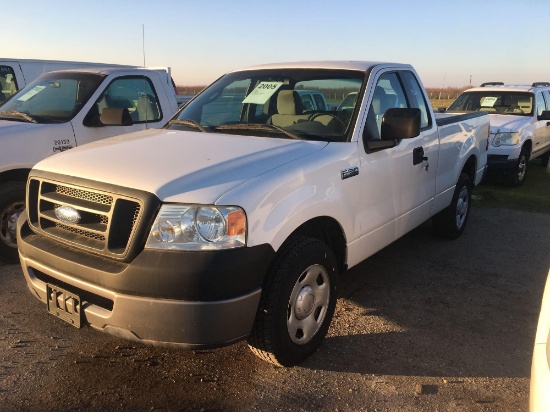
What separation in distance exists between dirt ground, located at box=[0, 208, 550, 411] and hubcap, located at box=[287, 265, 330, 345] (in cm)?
24

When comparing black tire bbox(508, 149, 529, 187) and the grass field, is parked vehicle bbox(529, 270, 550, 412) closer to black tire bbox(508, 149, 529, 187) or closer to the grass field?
the grass field

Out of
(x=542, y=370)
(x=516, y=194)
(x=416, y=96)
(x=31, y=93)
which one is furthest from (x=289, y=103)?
(x=516, y=194)

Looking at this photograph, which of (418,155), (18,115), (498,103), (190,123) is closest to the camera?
(190,123)

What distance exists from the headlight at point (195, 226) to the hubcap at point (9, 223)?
285 cm

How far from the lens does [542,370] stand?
1.90m

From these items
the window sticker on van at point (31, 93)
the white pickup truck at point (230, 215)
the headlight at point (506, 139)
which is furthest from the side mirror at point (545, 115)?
the window sticker on van at point (31, 93)

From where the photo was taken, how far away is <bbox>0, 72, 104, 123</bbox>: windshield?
5.21 m

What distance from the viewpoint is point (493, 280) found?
4.68 m

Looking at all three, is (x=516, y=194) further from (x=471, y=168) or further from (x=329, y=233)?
(x=329, y=233)

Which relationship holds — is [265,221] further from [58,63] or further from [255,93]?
[58,63]

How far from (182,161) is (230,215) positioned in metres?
0.60

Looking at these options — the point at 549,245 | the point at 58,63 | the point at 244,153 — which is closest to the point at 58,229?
the point at 244,153

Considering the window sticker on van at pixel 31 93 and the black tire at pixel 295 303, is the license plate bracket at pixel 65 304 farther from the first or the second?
the window sticker on van at pixel 31 93

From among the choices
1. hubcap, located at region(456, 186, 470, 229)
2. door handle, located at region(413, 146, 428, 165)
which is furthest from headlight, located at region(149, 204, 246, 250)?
hubcap, located at region(456, 186, 470, 229)
